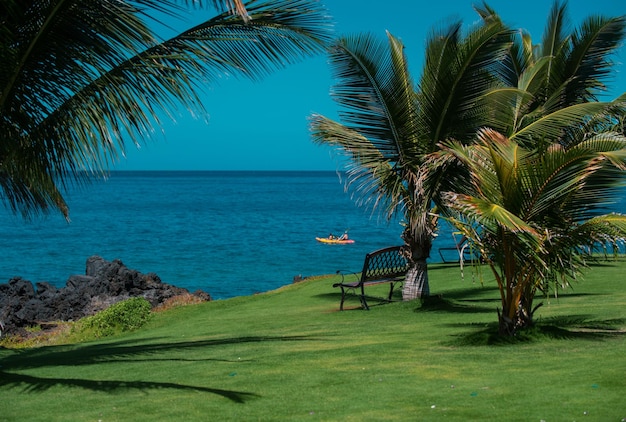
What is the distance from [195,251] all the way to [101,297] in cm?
2768

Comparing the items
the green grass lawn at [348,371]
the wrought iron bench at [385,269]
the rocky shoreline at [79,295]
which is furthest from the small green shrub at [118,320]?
the rocky shoreline at [79,295]

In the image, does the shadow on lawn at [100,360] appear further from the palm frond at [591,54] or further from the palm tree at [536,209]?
the palm frond at [591,54]

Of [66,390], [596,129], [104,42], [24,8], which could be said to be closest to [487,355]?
[66,390]

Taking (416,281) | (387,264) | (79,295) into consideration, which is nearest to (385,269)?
(387,264)

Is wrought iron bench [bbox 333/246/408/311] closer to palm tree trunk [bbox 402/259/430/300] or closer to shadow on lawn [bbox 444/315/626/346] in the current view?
palm tree trunk [bbox 402/259/430/300]

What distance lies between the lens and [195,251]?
5212cm

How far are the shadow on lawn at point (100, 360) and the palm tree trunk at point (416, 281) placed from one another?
4.04 meters

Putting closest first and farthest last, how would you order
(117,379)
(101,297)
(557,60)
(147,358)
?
1. (117,379)
2. (147,358)
3. (557,60)
4. (101,297)

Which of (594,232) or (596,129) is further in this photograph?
(596,129)

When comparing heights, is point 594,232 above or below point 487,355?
above

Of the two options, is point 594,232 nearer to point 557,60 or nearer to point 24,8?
point 24,8

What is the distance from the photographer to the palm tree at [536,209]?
8422mm

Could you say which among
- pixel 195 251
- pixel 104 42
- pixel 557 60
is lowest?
pixel 195 251

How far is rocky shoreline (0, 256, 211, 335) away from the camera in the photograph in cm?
2245
